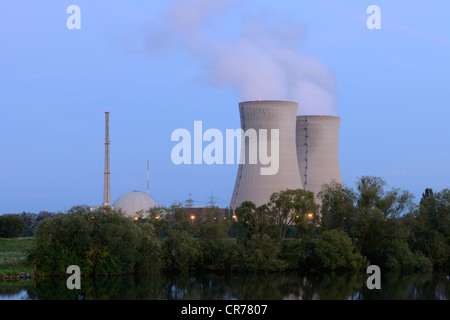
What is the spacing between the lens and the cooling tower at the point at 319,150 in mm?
41531

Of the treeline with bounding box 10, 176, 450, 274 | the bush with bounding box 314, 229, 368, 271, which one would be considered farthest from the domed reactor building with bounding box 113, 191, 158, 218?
the bush with bounding box 314, 229, 368, 271

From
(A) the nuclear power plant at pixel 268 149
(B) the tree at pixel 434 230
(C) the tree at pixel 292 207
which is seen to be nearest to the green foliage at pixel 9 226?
(A) the nuclear power plant at pixel 268 149

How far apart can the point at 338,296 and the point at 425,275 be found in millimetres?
8105

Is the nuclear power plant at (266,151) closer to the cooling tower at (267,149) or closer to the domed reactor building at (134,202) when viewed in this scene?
the cooling tower at (267,149)

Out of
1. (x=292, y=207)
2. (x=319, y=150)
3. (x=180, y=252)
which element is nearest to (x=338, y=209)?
(x=292, y=207)

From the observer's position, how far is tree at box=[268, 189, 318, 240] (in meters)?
27.7

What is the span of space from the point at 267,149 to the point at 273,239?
29.9 ft

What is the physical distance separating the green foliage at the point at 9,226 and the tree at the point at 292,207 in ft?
69.6

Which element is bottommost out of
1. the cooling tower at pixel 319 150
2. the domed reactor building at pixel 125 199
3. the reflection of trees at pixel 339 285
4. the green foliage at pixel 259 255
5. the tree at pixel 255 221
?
the reflection of trees at pixel 339 285

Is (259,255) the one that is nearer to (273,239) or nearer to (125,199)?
(273,239)

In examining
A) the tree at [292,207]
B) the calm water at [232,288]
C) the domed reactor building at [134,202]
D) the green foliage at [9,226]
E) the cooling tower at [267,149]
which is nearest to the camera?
the calm water at [232,288]

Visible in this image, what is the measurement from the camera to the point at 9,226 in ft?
140
